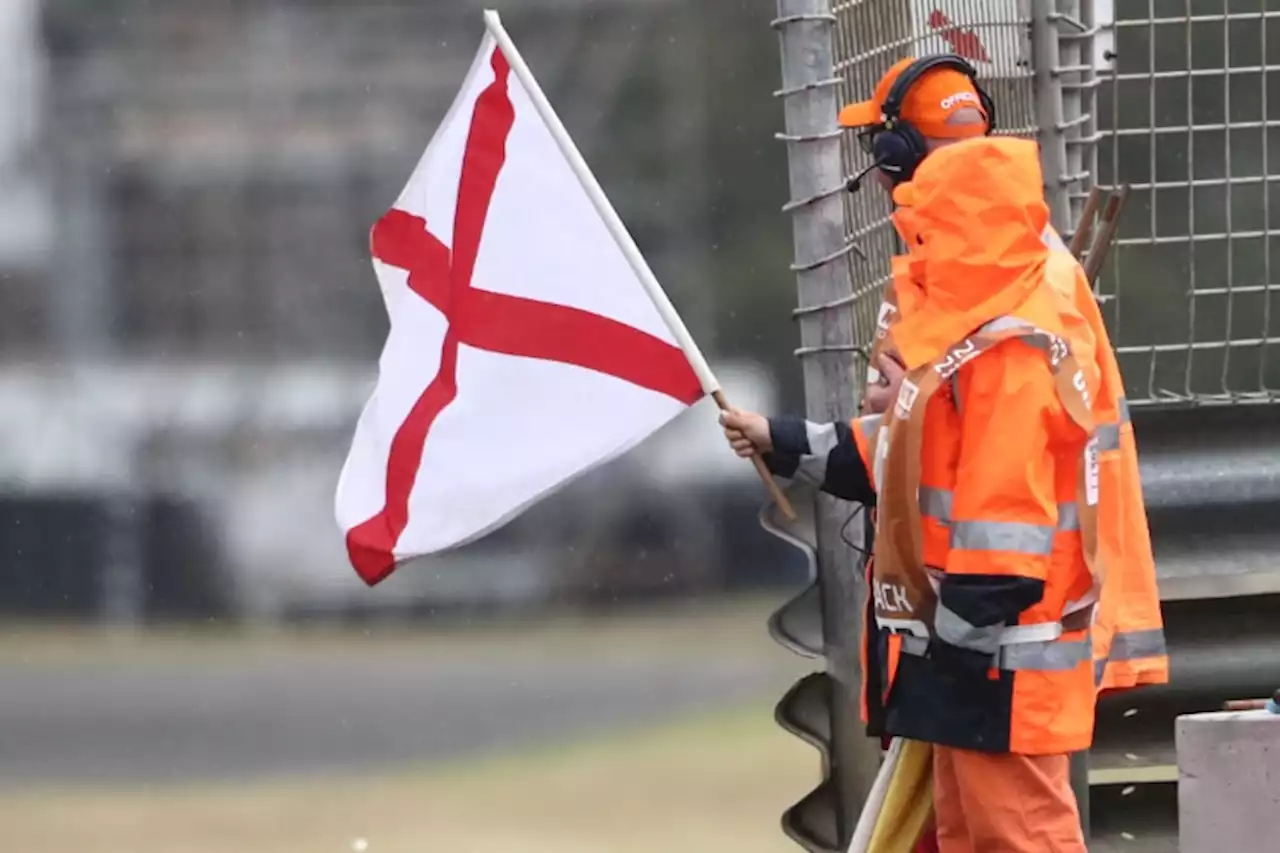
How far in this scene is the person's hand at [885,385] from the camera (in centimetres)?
404

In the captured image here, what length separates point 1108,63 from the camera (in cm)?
481

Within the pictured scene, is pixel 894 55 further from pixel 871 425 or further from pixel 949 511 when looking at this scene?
pixel 949 511

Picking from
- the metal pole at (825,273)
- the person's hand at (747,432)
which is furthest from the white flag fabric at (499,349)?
the metal pole at (825,273)

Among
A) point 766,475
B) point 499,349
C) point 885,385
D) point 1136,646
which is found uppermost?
point 499,349

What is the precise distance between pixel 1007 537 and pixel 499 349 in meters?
1.11

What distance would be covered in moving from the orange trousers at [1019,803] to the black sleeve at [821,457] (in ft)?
1.67

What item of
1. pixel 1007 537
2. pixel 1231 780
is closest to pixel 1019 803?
pixel 1231 780

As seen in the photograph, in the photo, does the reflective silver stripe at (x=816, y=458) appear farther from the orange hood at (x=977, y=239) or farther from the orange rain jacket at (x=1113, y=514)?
the orange hood at (x=977, y=239)

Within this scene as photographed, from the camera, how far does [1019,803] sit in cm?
388

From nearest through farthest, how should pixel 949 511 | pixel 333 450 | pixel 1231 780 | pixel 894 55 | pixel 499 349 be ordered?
pixel 949 511, pixel 1231 780, pixel 499 349, pixel 894 55, pixel 333 450

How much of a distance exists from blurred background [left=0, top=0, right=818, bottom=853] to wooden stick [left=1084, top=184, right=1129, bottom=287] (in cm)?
66

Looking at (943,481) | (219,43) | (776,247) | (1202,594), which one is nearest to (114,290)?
(219,43)

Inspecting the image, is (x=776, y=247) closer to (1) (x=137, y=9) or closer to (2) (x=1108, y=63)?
(2) (x=1108, y=63)

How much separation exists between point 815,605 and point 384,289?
1091mm
